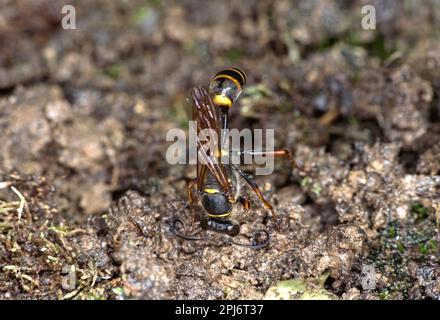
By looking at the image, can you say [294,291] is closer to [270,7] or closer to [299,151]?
[299,151]

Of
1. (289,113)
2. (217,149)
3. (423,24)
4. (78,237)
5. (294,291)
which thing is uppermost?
(423,24)

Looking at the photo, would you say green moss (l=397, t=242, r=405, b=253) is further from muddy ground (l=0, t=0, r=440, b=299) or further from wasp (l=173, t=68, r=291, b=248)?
wasp (l=173, t=68, r=291, b=248)

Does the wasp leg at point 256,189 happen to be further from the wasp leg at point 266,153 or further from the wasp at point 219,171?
the wasp leg at point 266,153

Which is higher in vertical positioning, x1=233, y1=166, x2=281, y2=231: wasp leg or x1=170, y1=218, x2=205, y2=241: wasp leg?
x1=233, y1=166, x2=281, y2=231: wasp leg

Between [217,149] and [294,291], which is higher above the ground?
[217,149]

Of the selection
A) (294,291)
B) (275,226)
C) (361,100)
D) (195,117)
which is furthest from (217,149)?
(361,100)

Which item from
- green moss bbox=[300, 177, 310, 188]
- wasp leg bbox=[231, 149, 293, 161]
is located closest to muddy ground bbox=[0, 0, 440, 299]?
green moss bbox=[300, 177, 310, 188]

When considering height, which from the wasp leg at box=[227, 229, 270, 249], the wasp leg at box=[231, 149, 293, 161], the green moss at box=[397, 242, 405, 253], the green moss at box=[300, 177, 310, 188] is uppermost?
the wasp leg at box=[231, 149, 293, 161]
